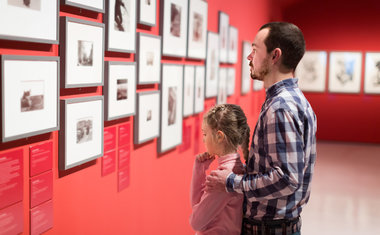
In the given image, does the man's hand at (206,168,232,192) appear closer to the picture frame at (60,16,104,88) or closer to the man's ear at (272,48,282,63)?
the man's ear at (272,48,282,63)

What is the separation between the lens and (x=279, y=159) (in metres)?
1.99

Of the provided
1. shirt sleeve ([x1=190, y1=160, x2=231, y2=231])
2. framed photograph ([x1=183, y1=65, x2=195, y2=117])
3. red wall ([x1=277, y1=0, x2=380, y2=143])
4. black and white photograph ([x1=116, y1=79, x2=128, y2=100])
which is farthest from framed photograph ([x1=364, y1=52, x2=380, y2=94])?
shirt sleeve ([x1=190, y1=160, x2=231, y2=231])

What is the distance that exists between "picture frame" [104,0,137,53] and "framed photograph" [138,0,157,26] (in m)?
0.10

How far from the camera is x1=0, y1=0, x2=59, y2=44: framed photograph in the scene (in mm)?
2012

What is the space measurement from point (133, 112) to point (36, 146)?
1132 mm

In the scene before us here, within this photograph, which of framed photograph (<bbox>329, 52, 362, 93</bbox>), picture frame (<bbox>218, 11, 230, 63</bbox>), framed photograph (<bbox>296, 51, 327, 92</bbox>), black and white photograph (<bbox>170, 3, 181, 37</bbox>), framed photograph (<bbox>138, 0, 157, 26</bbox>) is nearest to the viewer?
framed photograph (<bbox>138, 0, 157, 26</bbox>)

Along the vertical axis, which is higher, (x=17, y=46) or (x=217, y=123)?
(x=17, y=46)

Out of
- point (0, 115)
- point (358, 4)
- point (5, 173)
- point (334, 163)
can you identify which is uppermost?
point (358, 4)

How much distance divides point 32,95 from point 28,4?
1.46 feet

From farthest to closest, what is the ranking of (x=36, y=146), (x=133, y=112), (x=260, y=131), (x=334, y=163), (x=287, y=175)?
(x=334, y=163), (x=133, y=112), (x=36, y=146), (x=260, y=131), (x=287, y=175)

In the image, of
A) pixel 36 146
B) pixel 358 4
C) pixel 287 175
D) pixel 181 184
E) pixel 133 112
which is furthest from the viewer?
pixel 358 4

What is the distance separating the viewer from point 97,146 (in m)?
2.89

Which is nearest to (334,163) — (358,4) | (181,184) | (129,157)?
(358,4)

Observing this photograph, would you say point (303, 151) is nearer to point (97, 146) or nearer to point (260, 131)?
point (260, 131)
